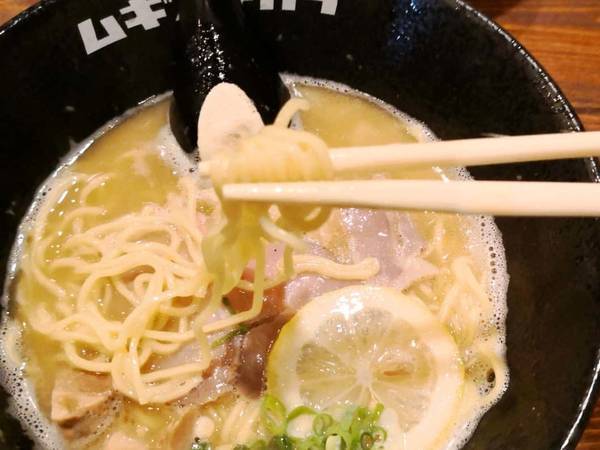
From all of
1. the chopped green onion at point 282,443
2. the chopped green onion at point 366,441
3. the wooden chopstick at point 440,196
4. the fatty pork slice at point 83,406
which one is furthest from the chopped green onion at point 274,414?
the wooden chopstick at point 440,196

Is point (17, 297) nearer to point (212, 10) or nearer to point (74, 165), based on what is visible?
point (74, 165)

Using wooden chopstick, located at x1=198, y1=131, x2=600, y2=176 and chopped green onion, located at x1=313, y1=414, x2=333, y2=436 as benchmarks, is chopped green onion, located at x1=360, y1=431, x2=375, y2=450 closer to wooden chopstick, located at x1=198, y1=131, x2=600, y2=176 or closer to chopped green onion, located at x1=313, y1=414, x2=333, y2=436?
chopped green onion, located at x1=313, y1=414, x2=333, y2=436

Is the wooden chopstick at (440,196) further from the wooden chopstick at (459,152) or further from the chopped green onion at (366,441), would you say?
the chopped green onion at (366,441)

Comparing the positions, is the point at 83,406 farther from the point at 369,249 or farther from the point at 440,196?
the point at 440,196

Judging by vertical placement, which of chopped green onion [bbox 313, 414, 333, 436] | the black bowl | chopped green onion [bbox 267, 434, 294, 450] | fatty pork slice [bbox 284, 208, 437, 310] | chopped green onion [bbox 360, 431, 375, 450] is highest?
the black bowl

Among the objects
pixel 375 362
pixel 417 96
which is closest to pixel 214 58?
pixel 417 96

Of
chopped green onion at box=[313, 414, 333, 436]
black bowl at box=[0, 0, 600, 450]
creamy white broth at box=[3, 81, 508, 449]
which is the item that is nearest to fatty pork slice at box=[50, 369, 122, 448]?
creamy white broth at box=[3, 81, 508, 449]
